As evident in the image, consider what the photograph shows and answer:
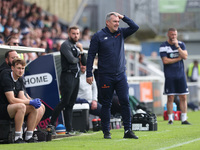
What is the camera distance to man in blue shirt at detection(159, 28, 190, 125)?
1204cm

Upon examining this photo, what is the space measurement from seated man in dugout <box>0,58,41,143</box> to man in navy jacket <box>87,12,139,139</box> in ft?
3.58

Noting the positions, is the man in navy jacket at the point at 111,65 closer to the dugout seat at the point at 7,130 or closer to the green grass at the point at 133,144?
the green grass at the point at 133,144

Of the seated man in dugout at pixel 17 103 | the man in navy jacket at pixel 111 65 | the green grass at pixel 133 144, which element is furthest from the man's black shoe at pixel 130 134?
Result: the seated man in dugout at pixel 17 103

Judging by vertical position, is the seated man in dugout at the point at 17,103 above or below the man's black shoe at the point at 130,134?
above

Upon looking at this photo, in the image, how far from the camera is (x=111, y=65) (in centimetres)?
866

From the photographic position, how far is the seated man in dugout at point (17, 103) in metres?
8.38

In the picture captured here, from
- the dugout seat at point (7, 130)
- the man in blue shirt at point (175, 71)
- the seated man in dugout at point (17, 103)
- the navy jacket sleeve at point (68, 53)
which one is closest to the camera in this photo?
the seated man in dugout at point (17, 103)

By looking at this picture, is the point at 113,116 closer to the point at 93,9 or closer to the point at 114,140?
the point at 114,140

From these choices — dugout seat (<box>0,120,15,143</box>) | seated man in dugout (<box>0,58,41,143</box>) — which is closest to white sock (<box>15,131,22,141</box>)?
seated man in dugout (<box>0,58,41,143</box>)

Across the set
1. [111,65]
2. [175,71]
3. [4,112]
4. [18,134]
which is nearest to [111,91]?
[111,65]

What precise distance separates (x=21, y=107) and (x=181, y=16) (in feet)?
94.0

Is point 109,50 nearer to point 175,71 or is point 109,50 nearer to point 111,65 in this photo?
point 111,65

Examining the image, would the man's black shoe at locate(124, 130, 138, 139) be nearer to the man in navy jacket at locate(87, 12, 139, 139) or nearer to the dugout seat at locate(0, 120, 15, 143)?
the man in navy jacket at locate(87, 12, 139, 139)

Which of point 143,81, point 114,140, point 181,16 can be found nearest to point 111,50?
point 114,140
